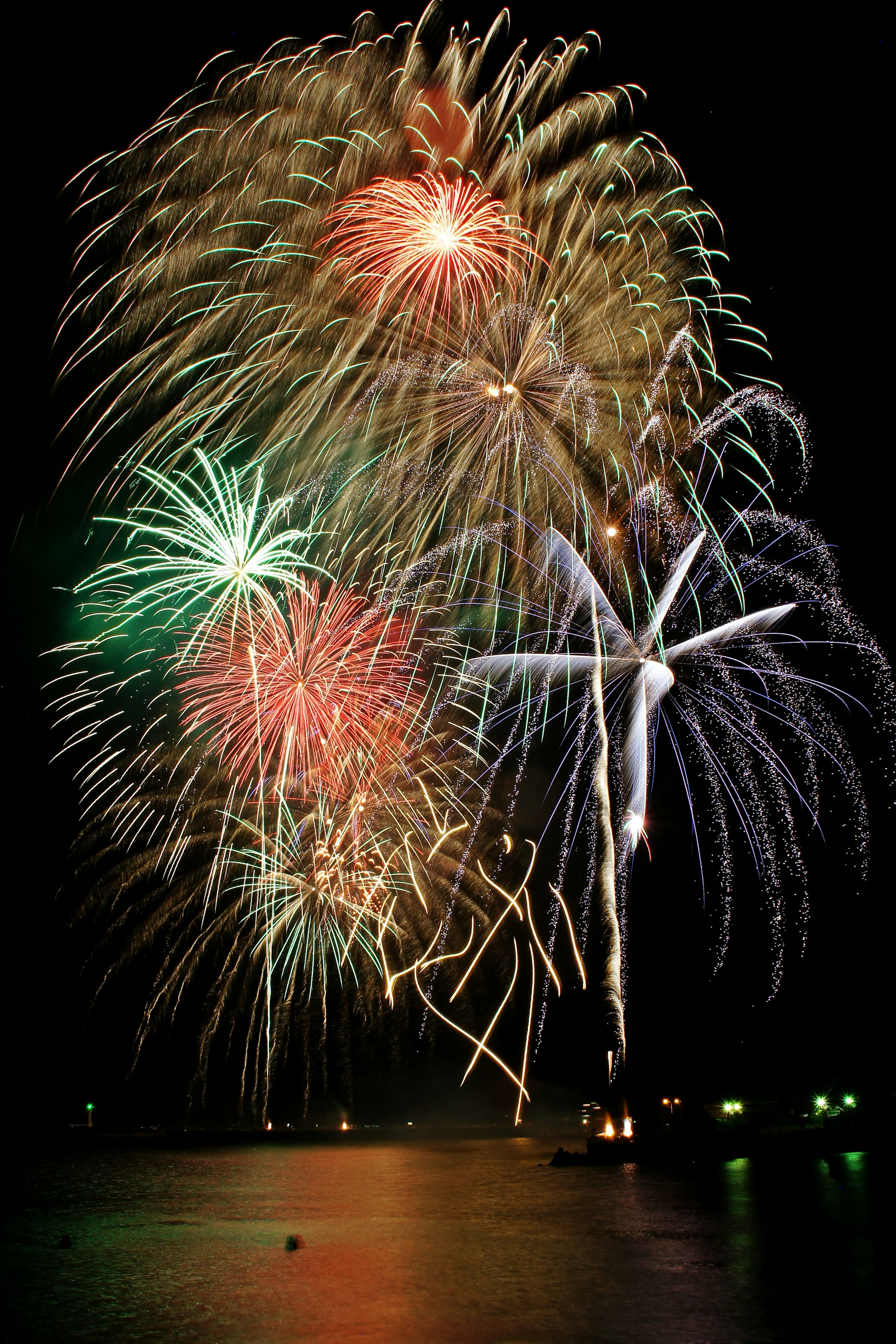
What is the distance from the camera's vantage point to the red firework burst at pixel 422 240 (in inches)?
565

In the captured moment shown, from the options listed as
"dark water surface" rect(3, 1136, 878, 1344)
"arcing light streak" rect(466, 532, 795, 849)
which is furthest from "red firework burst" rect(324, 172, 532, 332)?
"dark water surface" rect(3, 1136, 878, 1344)

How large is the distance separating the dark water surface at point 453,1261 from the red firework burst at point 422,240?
41.0 feet

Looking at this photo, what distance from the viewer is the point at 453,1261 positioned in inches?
408

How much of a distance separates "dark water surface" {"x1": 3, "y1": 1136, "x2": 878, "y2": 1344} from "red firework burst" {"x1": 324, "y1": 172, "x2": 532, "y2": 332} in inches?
492

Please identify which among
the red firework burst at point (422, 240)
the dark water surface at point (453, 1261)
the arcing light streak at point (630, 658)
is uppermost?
the red firework burst at point (422, 240)

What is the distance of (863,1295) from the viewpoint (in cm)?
835

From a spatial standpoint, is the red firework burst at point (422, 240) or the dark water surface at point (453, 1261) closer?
the dark water surface at point (453, 1261)

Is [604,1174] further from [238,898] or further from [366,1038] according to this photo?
[366,1038]

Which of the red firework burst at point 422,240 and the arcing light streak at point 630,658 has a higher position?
the red firework burst at point 422,240

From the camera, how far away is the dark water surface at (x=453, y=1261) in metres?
7.42

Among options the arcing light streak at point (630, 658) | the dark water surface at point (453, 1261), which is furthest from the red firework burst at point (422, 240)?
the dark water surface at point (453, 1261)

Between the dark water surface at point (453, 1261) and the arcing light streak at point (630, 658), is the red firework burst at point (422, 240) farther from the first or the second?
the dark water surface at point (453, 1261)

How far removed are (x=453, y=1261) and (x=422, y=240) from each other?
13124 mm

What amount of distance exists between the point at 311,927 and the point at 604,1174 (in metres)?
8.63
